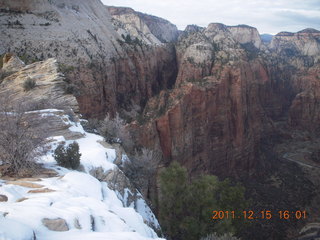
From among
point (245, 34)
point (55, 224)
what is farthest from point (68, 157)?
point (245, 34)

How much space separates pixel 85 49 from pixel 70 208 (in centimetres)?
2603

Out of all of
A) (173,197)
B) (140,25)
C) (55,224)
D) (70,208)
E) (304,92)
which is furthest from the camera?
(140,25)

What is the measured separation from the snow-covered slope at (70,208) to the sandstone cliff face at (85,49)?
1562cm

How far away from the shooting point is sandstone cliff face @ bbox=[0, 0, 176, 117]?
24.5 m

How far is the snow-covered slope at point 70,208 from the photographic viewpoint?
419 cm

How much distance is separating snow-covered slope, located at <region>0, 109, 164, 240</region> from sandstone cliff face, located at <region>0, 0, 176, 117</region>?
1562 cm

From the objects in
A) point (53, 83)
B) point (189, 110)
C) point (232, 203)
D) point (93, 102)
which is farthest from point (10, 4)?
point (232, 203)

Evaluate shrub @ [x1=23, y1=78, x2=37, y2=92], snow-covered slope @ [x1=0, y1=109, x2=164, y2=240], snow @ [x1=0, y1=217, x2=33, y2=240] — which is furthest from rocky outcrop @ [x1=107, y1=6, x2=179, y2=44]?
snow @ [x1=0, y1=217, x2=33, y2=240]

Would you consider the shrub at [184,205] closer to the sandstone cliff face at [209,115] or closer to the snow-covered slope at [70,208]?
the snow-covered slope at [70,208]

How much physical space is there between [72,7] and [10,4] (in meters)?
9.02

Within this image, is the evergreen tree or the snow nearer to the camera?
the snow

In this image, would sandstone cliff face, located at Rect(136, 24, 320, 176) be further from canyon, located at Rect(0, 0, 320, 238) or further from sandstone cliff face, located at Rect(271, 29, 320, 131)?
sandstone cliff face, located at Rect(271, 29, 320, 131)

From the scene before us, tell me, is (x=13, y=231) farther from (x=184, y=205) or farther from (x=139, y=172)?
(x=184, y=205)

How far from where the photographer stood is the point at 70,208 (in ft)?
17.0
